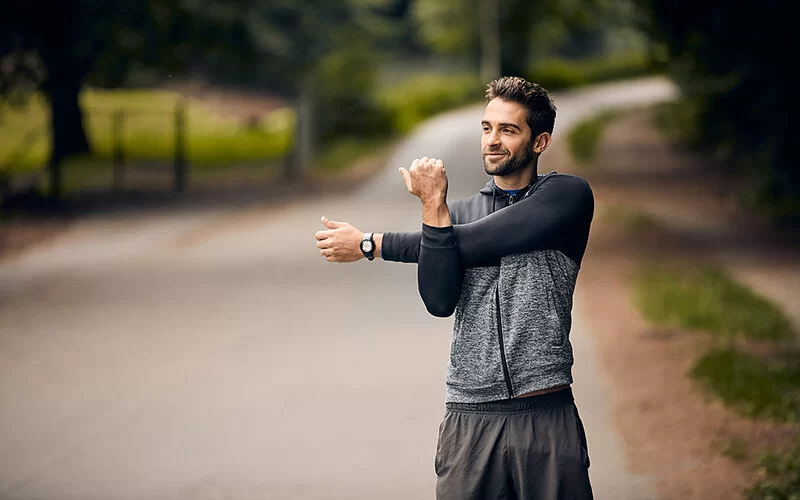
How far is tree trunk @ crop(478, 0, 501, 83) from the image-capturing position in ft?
193

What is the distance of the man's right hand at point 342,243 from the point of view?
3.84m

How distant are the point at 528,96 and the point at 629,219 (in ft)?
59.6

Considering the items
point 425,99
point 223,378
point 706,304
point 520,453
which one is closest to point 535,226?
point 520,453

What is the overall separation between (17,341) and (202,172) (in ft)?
76.2

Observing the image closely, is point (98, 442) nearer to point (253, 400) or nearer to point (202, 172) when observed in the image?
point (253, 400)

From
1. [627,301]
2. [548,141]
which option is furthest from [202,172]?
[548,141]

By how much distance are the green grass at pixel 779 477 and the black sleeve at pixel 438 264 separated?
3.29m

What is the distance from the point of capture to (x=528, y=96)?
3832 millimetres

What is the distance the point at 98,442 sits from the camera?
7938 millimetres

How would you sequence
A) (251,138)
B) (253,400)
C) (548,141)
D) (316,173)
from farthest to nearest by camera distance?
(251,138) → (316,173) → (253,400) → (548,141)

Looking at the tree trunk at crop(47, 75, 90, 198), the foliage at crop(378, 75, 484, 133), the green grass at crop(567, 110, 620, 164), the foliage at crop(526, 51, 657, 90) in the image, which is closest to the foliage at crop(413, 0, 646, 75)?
the foliage at crop(526, 51, 657, 90)

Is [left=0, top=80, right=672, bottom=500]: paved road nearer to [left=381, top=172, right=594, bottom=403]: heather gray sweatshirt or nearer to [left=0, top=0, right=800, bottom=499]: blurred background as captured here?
[left=0, top=0, right=800, bottom=499]: blurred background

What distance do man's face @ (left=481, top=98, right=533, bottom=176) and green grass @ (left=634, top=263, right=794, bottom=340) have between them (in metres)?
8.20

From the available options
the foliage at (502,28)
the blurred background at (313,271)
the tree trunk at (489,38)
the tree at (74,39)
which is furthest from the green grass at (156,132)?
the foliage at (502,28)
